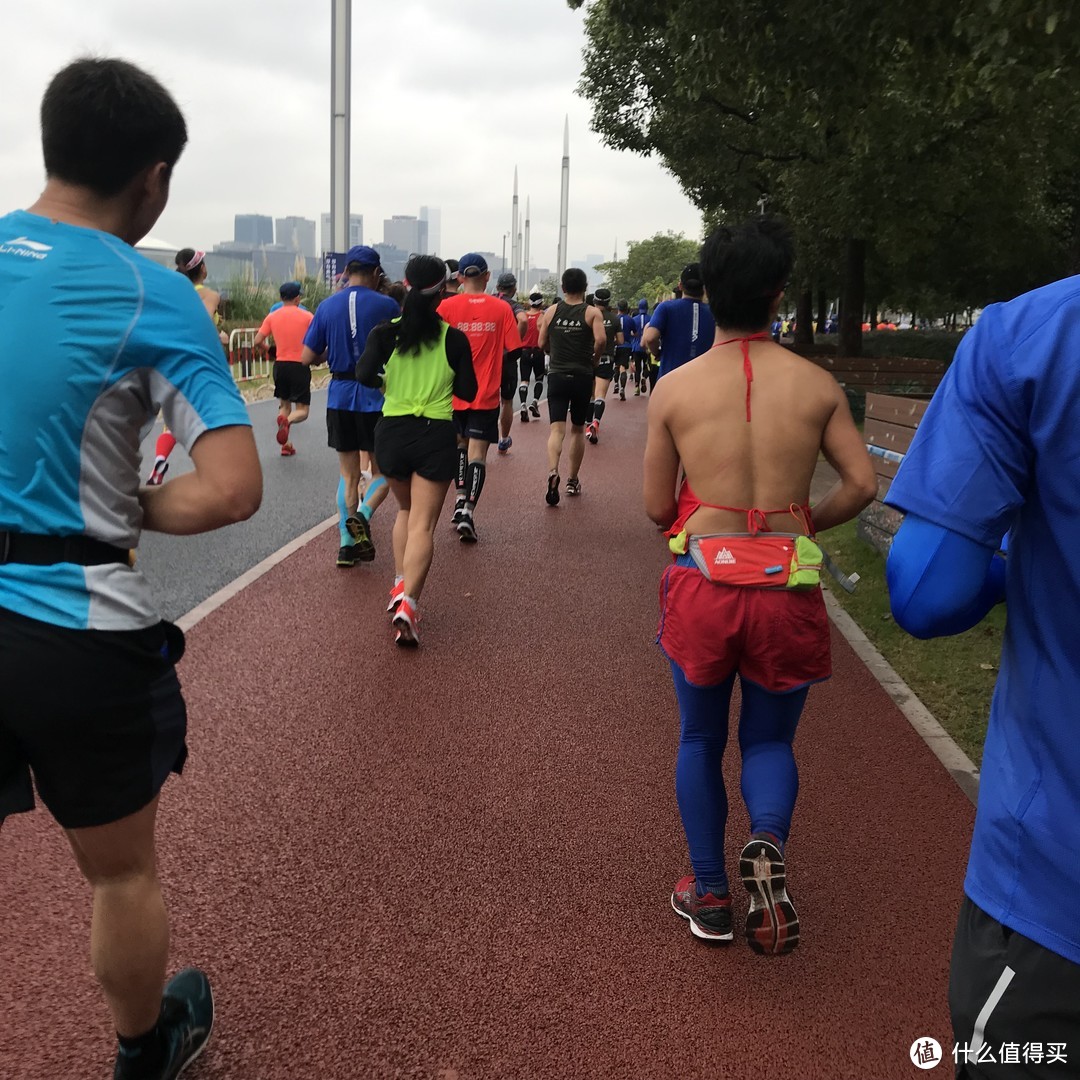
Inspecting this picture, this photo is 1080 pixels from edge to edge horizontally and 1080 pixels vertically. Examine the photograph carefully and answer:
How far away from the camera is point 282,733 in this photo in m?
4.80

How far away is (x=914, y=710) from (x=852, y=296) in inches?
742

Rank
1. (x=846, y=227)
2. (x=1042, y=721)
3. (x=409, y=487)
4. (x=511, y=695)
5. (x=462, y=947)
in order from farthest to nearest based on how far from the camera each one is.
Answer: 1. (x=846, y=227)
2. (x=409, y=487)
3. (x=511, y=695)
4. (x=462, y=947)
5. (x=1042, y=721)

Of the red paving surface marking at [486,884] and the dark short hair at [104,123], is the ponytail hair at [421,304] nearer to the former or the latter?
the red paving surface marking at [486,884]

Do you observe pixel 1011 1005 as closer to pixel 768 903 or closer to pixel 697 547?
pixel 768 903

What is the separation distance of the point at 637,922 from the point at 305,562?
5203 millimetres

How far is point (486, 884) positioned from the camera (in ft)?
11.6

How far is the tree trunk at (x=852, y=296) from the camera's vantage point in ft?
73.9

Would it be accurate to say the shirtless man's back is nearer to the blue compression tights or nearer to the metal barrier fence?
the blue compression tights

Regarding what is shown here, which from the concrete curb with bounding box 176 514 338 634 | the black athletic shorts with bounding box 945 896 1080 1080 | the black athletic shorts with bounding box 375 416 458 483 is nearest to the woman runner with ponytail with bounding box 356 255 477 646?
the black athletic shorts with bounding box 375 416 458 483

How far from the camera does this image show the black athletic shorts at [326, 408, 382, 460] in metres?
7.90

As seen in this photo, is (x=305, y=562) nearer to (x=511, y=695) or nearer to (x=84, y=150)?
(x=511, y=695)

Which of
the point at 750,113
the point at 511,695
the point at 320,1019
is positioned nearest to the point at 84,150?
the point at 320,1019

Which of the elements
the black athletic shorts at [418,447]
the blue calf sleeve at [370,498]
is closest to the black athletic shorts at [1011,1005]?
the black athletic shorts at [418,447]

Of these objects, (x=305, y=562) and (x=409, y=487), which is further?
(x=305, y=562)
